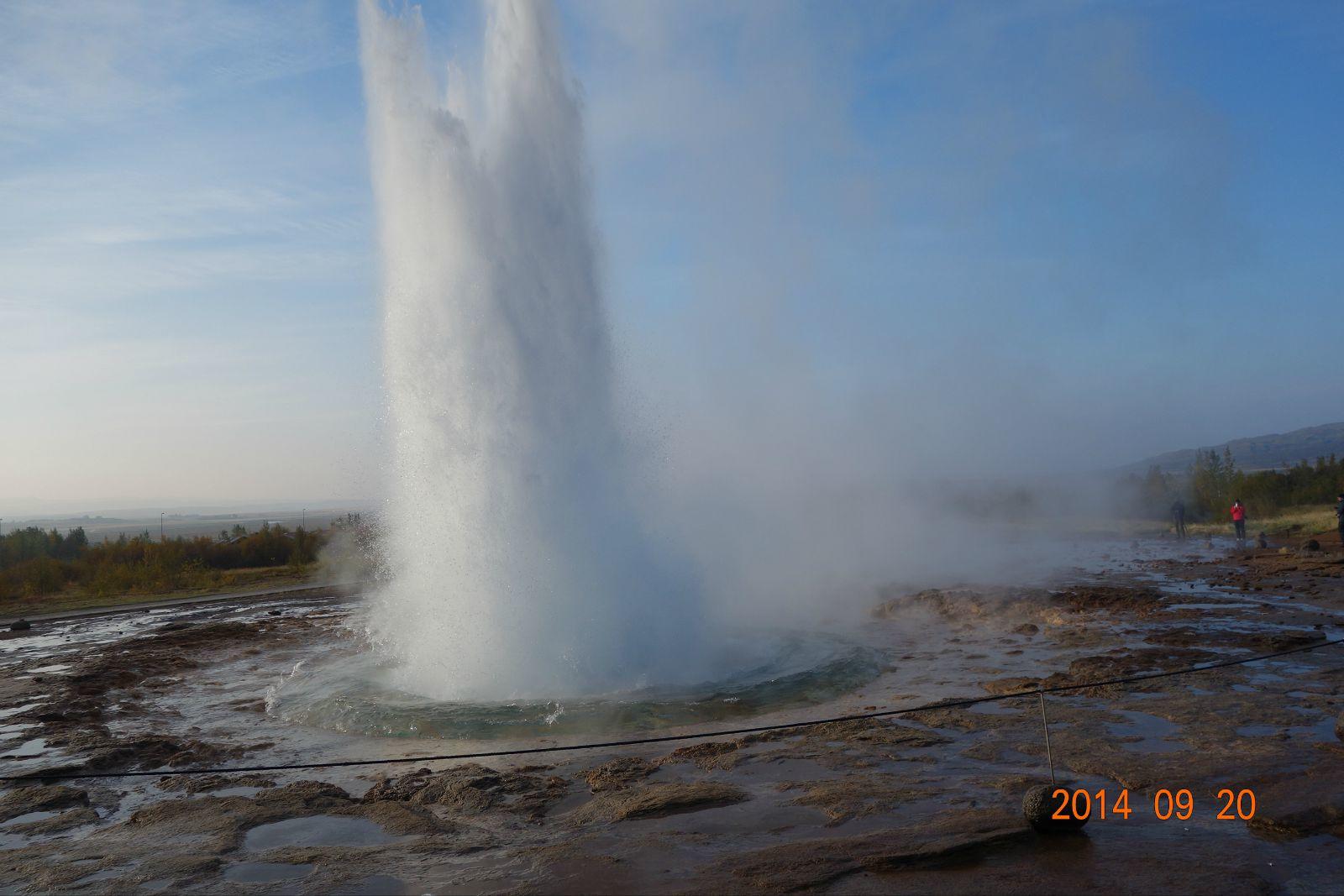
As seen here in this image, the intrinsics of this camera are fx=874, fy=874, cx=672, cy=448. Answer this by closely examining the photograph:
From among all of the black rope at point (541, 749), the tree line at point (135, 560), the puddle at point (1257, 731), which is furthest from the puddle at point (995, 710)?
the tree line at point (135, 560)

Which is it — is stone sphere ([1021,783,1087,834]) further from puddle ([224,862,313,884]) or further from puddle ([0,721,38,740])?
puddle ([0,721,38,740])

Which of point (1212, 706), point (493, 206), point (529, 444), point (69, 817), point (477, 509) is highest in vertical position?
point (493, 206)

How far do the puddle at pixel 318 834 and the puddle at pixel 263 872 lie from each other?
35 cm

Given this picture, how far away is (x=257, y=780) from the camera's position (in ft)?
25.8

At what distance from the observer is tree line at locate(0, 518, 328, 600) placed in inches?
1192

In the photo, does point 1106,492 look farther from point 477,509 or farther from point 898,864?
point 898,864

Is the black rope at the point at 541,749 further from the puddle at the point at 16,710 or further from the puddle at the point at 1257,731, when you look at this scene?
the puddle at the point at 16,710

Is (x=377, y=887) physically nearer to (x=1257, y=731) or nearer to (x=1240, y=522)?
(x=1257, y=731)

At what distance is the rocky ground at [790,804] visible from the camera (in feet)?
17.4

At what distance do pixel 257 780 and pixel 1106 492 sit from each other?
197ft

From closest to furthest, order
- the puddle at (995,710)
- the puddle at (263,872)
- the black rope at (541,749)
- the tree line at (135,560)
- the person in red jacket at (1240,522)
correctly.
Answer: the puddle at (263,872) → the black rope at (541,749) → the puddle at (995,710) → the person in red jacket at (1240,522) → the tree line at (135,560)

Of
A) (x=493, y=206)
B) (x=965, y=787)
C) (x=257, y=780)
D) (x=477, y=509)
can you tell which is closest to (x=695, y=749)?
(x=965, y=787)

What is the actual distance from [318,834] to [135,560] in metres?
33.6

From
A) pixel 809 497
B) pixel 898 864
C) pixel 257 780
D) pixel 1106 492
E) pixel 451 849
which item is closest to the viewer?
pixel 898 864
